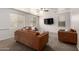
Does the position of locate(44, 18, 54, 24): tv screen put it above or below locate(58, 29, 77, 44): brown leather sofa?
above

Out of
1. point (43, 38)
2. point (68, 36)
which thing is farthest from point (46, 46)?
point (68, 36)

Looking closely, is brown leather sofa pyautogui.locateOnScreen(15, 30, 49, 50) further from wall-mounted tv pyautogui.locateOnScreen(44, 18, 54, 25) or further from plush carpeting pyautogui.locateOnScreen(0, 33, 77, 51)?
wall-mounted tv pyautogui.locateOnScreen(44, 18, 54, 25)

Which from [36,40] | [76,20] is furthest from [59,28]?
[36,40]

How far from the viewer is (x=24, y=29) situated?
2729 millimetres

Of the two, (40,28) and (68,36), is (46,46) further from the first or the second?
(68,36)

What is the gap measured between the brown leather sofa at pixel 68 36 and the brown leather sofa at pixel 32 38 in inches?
14.1

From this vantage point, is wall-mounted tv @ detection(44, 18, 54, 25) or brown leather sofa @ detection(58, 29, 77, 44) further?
wall-mounted tv @ detection(44, 18, 54, 25)

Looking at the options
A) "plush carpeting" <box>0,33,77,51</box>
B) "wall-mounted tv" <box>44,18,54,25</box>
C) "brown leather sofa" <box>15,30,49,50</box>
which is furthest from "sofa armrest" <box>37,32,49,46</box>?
"wall-mounted tv" <box>44,18,54,25</box>

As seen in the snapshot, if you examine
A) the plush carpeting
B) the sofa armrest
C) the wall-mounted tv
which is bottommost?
the plush carpeting

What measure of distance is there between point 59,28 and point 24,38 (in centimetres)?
93

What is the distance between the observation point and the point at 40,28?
109 inches

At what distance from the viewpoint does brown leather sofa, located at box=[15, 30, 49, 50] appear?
8.61ft
